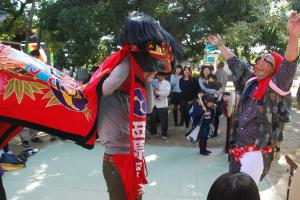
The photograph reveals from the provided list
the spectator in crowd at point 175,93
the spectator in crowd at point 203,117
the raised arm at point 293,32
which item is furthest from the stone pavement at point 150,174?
the raised arm at point 293,32

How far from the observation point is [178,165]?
19.3 ft

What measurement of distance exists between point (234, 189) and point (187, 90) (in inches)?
294

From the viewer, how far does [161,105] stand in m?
7.89

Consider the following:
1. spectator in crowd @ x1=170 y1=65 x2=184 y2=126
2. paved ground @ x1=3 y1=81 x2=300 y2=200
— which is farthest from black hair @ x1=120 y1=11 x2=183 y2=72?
spectator in crowd @ x1=170 y1=65 x2=184 y2=126

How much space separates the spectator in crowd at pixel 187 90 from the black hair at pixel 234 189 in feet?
24.0

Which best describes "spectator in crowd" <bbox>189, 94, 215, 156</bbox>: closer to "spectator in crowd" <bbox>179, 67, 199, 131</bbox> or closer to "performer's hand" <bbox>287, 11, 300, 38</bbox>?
"spectator in crowd" <bbox>179, 67, 199, 131</bbox>

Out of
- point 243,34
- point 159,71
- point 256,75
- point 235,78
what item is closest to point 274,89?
point 256,75

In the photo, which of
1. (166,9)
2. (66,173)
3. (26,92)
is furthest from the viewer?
(166,9)

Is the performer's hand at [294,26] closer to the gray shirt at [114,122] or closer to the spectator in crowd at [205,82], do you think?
the gray shirt at [114,122]

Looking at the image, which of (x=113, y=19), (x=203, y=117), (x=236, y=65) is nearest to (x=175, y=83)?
(x=113, y=19)

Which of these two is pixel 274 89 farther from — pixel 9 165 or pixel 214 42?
pixel 9 165

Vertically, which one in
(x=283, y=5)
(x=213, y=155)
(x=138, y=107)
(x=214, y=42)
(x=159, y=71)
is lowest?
(x=213, y=155)

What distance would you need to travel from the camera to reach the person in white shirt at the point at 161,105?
7758mm

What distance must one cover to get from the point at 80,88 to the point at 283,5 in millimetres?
4150
